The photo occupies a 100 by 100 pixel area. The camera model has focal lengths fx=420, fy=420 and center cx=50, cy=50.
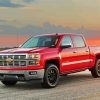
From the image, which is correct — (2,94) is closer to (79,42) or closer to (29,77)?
(29,77)

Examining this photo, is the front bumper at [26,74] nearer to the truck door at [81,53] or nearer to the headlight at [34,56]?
the headlight at [34,56]

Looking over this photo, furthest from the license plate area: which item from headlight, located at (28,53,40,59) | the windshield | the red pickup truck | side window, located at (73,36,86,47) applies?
side window, located at (73,36,86,47)

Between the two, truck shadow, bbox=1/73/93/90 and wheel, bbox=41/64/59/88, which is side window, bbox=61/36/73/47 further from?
truck shadow, bbox=1/73/93/90

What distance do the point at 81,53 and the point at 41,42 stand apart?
5.90ft

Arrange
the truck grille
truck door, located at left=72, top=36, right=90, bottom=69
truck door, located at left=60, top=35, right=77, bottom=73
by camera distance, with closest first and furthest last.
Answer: the truck grille
truck door, located at left=60, top=35, right=77, bottom=73
truck door, located at left=72, top=36, right=90, bottom=69

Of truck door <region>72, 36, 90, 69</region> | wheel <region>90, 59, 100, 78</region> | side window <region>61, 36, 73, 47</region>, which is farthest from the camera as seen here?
wheel <region>90, 59, 100, 78</region>

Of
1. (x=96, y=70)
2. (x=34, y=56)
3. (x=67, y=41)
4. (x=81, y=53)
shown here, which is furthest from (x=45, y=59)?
(x=96, y=70)

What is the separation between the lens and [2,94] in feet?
43.9

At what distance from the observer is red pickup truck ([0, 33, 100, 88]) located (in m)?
14.5

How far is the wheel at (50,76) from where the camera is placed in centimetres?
1459

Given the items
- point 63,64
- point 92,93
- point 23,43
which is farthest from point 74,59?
point 92,93

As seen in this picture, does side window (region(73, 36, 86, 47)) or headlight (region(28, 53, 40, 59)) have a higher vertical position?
side window (region(73, 36, 86, 47))

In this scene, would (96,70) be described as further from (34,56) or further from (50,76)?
(34,56)

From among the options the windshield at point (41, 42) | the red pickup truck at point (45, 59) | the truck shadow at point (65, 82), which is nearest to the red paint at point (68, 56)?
the red pickup truck at point (45, 59)
